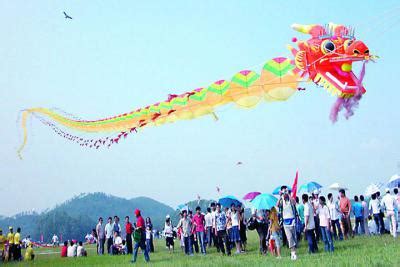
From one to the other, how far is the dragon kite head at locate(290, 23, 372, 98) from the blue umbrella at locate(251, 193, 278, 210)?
3.79 meters

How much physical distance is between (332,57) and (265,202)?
185 inches

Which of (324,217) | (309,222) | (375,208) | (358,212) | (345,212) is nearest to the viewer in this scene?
(309,222)

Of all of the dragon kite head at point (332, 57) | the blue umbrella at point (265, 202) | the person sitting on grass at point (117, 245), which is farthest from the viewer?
the person sitting on grass at point (117, 245)

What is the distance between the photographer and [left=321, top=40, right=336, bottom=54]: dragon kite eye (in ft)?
42.6

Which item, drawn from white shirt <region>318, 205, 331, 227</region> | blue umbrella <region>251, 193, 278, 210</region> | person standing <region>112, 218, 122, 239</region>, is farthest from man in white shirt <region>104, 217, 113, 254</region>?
white shirt <region>318, 205, 331, 227</region>

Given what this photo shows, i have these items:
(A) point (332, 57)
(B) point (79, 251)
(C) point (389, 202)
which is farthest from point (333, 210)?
(B) point (79, 251)

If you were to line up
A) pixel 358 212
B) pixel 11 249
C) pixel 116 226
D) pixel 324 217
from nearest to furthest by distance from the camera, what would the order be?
pixel 324 217, pixel 358 212, pixel 11 249, pixel 116 226

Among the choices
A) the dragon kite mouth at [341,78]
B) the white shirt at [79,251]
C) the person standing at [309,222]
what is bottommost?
the white shirt at [79,251]

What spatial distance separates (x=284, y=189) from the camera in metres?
14.0

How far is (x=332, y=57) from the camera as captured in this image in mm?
12945

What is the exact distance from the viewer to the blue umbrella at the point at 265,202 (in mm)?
14281

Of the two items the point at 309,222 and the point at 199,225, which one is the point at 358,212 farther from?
the point at 199,225

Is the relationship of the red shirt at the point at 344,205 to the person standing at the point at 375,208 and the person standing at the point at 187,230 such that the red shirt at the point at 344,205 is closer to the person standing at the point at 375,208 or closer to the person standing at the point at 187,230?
the person standing at the point at 375,208

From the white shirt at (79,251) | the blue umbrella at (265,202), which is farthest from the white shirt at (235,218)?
the white shirt at (79,251)
